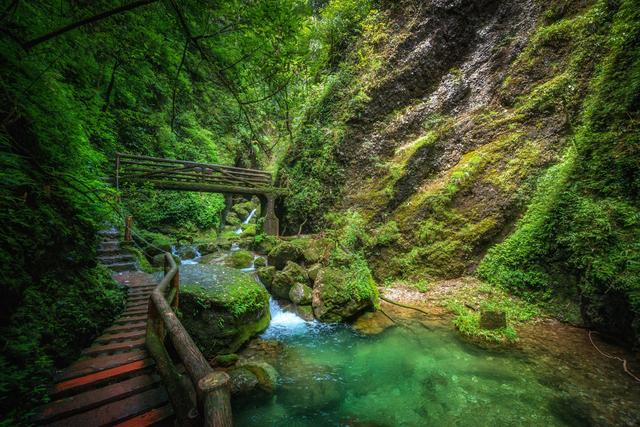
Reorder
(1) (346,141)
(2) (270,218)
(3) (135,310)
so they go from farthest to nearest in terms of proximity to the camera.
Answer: (2) (270,218) < (1) (346,141) < (3) (135,310)

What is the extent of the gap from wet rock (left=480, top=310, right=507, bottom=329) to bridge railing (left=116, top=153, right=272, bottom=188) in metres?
11.2

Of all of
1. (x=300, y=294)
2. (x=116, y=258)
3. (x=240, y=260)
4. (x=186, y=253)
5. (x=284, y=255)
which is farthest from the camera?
(x=186, y=253)

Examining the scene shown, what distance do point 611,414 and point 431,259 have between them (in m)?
5.09

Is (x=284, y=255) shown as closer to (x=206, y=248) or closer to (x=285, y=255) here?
(x=285, y=255)

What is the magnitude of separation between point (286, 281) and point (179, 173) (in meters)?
7.00

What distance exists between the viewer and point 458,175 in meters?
8.95

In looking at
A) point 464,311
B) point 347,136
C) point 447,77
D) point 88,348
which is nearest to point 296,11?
point 88,348

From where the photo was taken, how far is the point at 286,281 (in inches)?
319

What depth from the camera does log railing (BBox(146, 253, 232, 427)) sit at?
1.66m

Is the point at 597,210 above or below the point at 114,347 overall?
above

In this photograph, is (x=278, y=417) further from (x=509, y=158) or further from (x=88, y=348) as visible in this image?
(x=509, y=158)

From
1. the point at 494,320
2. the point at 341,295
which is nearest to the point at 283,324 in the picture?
the point at 341,295

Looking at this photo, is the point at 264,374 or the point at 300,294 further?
the point at 300,294

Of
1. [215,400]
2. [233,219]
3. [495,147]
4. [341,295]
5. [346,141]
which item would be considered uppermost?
[346,141]
